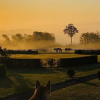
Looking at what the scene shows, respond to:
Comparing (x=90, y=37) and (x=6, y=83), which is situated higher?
(x=90, y=37)

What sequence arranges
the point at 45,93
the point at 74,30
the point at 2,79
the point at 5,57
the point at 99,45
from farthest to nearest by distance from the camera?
the point at 99,45 < the point at 74,30 < the point at 5,57 < the point at 2,79 < the point at 45,93

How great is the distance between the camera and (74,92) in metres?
15.0

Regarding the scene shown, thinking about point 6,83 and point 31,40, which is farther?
point 31,40

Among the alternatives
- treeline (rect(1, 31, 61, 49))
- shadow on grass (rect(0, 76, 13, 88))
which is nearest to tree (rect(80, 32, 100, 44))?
treeline (rect(1, 31, 61, 49))

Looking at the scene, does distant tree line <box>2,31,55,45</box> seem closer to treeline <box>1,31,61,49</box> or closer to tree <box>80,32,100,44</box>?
treeline <box>1,31,61,49</box>

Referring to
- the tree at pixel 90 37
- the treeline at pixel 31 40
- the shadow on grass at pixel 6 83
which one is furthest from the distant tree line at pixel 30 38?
the shadow on grass at pixel 6 83

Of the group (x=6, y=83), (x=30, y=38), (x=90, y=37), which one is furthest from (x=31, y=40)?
(x=6, y=83)

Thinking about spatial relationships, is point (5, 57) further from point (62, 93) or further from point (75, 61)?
point (62, 93)

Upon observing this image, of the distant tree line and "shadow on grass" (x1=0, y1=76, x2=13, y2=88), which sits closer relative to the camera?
"shadow on grass" (x1=0, y1=76, x2=13, y2=88)

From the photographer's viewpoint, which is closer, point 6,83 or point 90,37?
point 6,83

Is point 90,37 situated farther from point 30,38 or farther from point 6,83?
point 6,83

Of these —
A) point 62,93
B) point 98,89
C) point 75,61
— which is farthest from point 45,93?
point 75,61

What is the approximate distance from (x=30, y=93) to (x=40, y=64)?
1733 cm

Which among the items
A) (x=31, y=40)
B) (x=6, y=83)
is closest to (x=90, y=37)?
(x=31, y=40)
